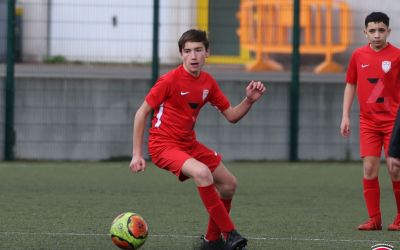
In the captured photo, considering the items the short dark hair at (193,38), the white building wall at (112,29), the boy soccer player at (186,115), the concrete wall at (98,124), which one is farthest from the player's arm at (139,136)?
the concrete wall at (98,124)

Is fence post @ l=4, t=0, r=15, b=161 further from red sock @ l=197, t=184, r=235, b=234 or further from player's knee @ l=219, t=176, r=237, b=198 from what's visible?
red sock @ l=197, t=184, r=235, b=234

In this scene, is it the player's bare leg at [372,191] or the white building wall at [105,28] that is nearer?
the player's bare leg at [372,191]

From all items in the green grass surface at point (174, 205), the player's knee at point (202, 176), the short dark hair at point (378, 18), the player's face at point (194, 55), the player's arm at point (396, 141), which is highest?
the short dark hair at point (378, 18)

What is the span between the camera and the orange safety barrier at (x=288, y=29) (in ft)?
52.0

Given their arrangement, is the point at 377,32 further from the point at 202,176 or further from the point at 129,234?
the point at 129,234

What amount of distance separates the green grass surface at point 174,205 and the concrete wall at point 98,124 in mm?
328

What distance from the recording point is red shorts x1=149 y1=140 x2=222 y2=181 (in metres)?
7.63

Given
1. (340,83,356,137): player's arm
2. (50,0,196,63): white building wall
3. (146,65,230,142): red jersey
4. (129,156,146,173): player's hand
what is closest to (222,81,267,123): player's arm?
(146,65,230,142): red jersey

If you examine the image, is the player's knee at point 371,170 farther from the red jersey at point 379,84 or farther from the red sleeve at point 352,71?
the red sleeve at point 352,71

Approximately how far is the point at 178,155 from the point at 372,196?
2.30 m

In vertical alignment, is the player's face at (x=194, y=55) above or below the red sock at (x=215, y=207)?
above

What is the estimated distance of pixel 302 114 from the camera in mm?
15797

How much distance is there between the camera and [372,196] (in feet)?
A: 30.3

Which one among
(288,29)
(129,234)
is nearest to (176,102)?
(129,234)
